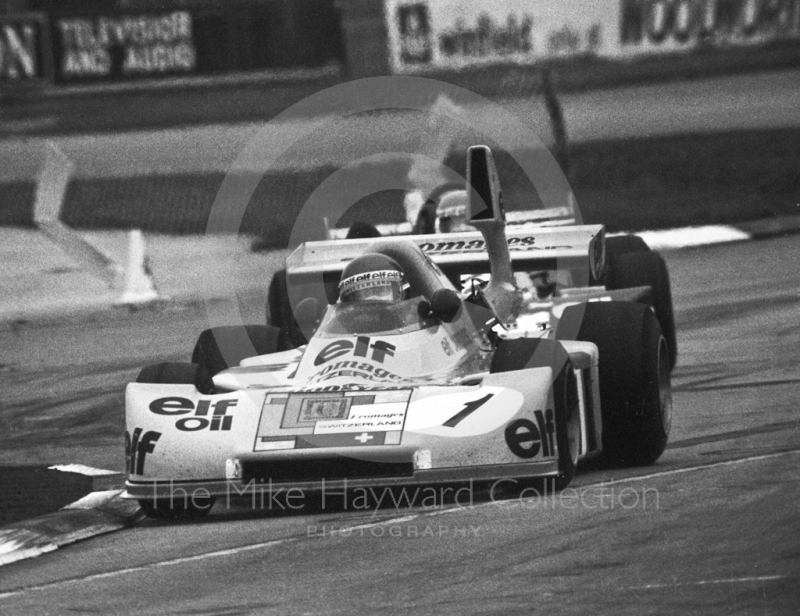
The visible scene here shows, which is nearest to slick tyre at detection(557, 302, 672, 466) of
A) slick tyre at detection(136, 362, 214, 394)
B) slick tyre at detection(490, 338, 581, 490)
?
slick tyre at detection(490, 338, 581, 490)

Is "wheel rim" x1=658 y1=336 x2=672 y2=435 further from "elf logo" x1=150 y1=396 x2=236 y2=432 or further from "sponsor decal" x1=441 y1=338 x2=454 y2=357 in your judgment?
"elf logo" x1=150 y1=396 x2=236 y2=432

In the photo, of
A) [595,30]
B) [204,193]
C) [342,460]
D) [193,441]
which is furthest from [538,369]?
[595,30]

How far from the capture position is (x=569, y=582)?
6.04 m

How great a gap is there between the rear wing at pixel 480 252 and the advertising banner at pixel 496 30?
1228cm

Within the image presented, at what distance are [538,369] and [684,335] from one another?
5.49m

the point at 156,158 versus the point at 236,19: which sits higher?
the point at 236,19

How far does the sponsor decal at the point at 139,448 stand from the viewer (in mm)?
7430

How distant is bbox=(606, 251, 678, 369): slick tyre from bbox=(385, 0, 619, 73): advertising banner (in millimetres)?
11467

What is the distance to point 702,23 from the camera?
23.1 meters

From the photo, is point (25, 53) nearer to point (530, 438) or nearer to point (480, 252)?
point (480, 252)

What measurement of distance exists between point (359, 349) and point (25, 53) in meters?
15.8

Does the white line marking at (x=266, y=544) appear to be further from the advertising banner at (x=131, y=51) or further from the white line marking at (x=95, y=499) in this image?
the advertising banner at (x=131, y=51)

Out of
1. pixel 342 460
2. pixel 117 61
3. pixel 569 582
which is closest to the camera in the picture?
pixel 569 582

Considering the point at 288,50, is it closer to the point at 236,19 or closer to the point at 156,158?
the point at 236,19
